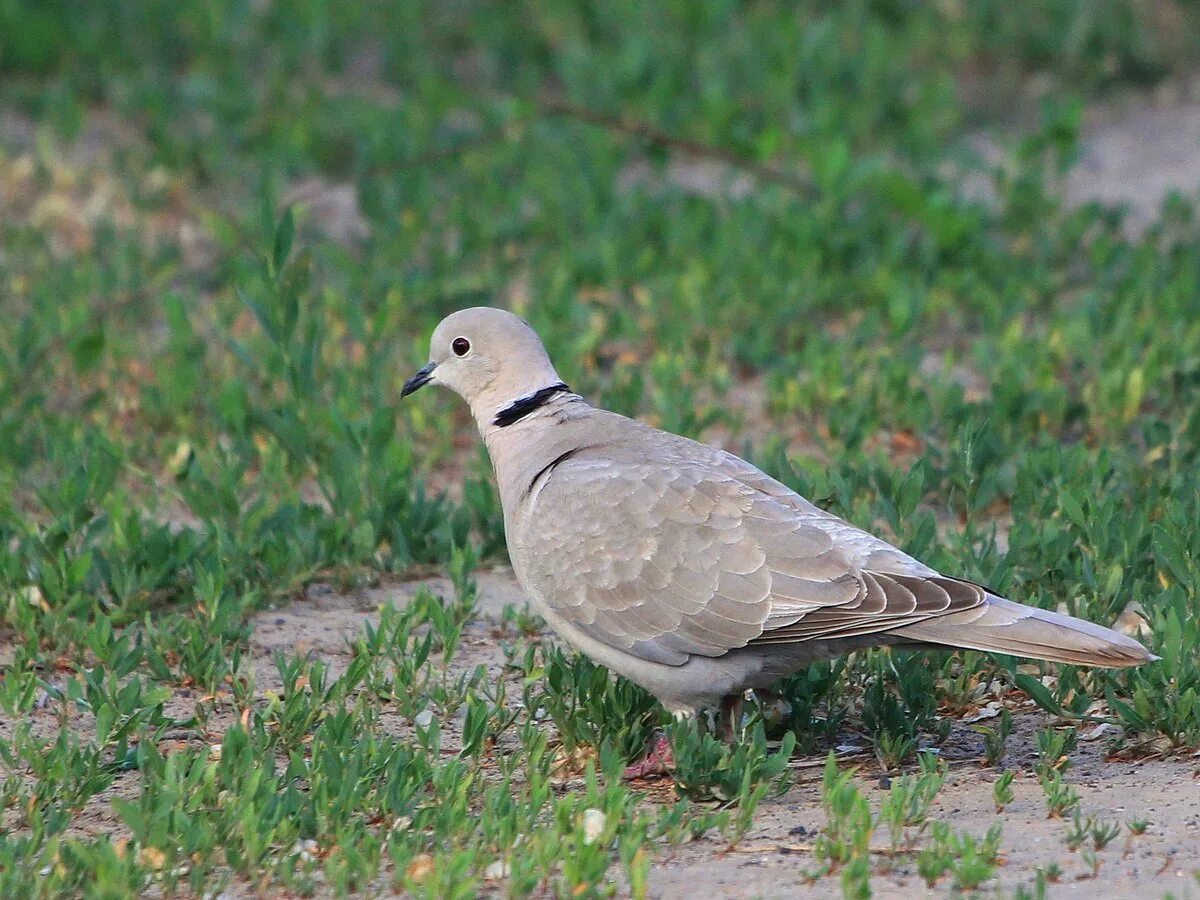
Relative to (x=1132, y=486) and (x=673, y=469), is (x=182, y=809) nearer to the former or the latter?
(x=673, y=469)

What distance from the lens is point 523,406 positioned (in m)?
5.06

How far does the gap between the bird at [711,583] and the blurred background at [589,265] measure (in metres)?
0.82

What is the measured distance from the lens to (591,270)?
8148 mm

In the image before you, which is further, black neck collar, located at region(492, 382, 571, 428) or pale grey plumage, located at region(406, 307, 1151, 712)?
black neck collar, located at region(492, 382, 571, 428)

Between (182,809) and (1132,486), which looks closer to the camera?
(182,809)

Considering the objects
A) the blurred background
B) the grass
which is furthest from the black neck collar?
the blurred background

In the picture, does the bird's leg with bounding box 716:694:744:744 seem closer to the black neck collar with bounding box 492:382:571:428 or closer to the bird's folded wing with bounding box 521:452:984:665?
the bird's folded wing with bounding box 521:452:984:665

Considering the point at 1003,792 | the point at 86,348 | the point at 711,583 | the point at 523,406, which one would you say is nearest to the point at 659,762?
the point at 711,583

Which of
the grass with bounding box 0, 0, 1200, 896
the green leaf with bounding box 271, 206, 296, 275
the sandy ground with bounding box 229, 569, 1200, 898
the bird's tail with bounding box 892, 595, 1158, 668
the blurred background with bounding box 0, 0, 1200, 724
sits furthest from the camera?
the green leaf with bounding box 271, 206, 296, 275

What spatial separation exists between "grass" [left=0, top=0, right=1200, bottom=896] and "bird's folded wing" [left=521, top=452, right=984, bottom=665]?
269mm

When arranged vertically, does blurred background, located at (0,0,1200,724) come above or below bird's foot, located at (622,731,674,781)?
above

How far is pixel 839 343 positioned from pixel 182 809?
13.6ft

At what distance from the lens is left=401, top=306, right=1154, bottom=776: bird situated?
13.6 feet

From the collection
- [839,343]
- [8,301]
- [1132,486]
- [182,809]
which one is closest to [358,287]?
[8,301]
